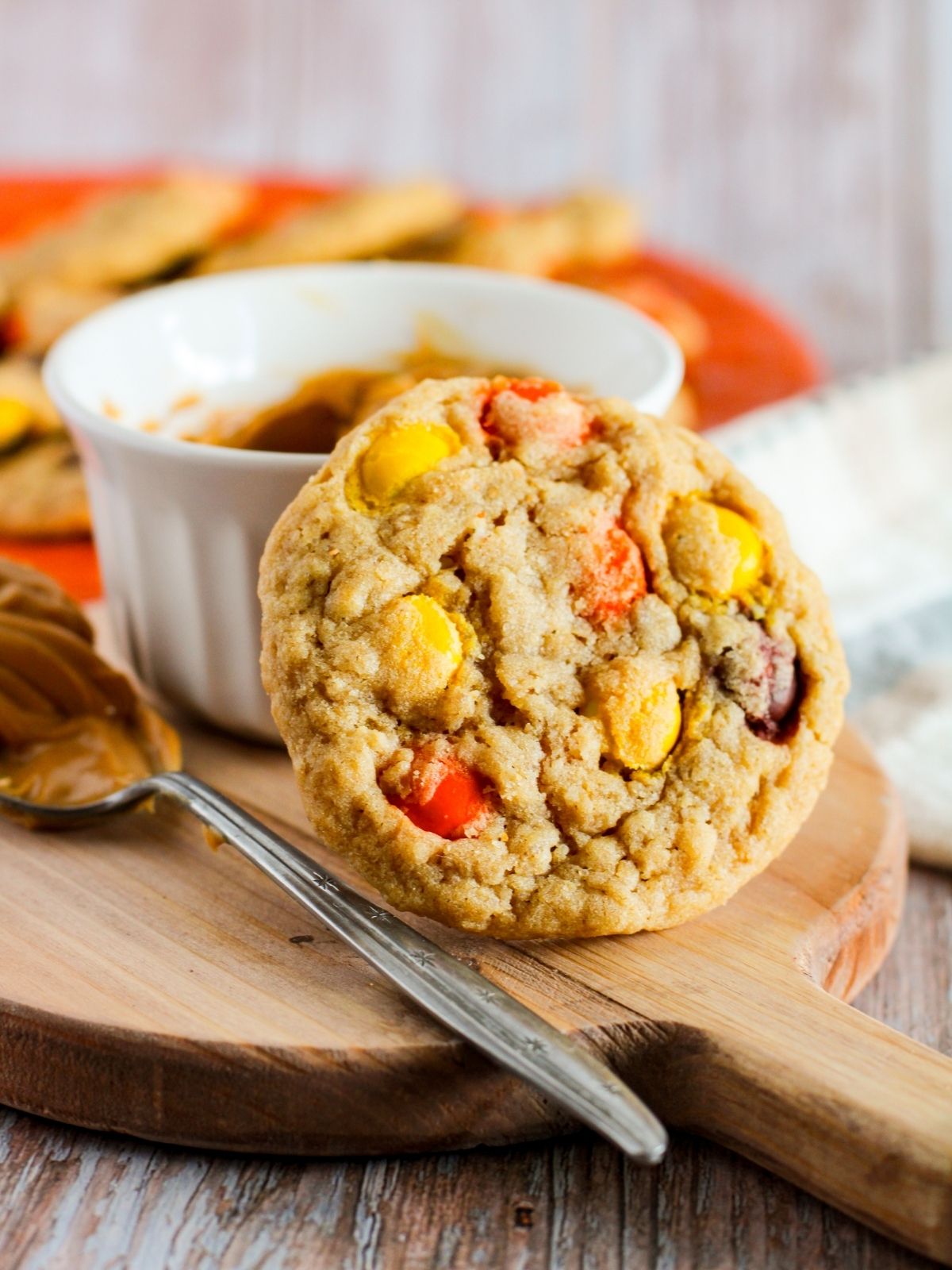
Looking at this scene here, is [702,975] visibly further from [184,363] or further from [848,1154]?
[184,363]

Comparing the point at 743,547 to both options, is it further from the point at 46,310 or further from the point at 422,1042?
the point at 46,310

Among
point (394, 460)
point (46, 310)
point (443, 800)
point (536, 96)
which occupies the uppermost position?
point (394, 460)

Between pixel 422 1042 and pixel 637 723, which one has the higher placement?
pixel 637 723

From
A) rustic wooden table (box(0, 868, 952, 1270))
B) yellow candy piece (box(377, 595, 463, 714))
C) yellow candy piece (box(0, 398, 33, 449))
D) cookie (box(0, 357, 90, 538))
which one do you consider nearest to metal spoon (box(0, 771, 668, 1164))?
rustic wooden table (box(0, 868, 952, 1270))

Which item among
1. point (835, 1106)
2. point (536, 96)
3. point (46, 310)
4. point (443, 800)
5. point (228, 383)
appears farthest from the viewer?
point (536, 96)

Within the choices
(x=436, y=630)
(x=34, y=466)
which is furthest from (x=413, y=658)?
(x=34, y=466)
